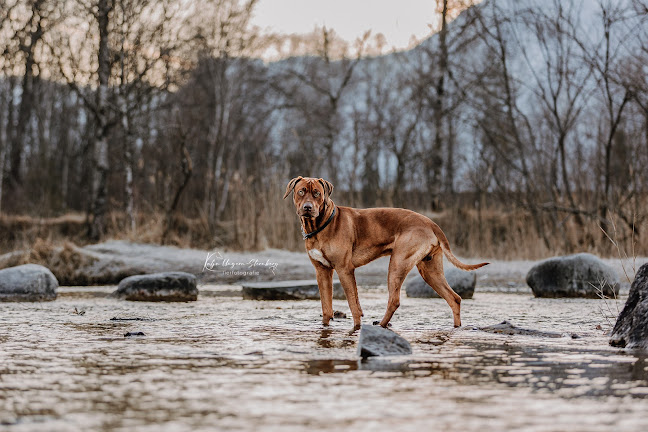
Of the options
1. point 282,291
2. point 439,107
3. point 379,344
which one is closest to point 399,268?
point 379,344

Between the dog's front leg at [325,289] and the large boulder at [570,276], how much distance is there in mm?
5435

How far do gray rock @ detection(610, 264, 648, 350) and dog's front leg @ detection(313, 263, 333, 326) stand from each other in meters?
2.46

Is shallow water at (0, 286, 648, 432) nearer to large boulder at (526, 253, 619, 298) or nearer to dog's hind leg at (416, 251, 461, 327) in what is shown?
dog's hind leg at (416, 251, 461, 327)

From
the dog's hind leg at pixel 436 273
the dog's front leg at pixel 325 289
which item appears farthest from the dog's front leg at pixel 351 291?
the dog's hind leg at pixel 436 273

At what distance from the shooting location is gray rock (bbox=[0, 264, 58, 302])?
1002cm

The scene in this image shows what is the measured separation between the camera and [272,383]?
3.56 meters

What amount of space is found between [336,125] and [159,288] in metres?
25.8

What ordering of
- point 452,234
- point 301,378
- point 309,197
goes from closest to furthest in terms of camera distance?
point 301,378 < point 309,197 < point 452,234

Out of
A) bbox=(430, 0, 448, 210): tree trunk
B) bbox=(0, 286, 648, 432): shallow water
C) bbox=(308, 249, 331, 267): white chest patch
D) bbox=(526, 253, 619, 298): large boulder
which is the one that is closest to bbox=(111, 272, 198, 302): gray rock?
bbox=(0, 286, 648, 432): shallow water

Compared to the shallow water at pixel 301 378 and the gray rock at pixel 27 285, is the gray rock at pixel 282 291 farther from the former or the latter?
the shallow water at pixel 301 378

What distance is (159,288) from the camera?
10.4m

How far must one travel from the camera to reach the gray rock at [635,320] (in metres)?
4.93

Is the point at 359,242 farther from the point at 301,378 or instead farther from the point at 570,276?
the point at 570,276

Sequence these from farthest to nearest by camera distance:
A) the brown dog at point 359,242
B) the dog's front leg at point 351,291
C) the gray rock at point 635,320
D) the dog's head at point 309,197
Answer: the dog's front leg at point 351,291 < the brown dog at point 359,242 < the dog's head at point 309,197 < the gray rock at point 635,320
